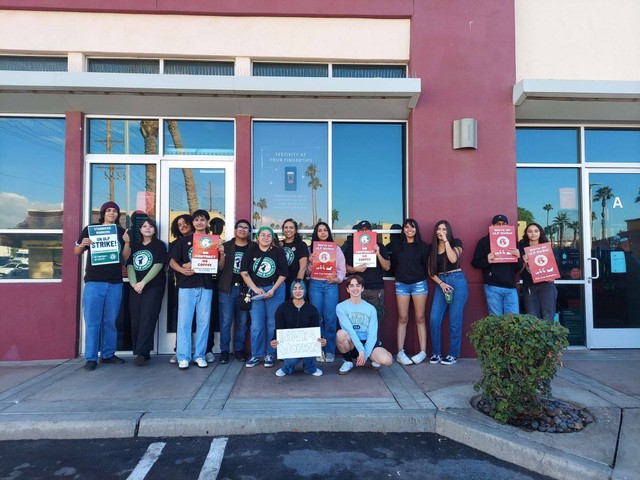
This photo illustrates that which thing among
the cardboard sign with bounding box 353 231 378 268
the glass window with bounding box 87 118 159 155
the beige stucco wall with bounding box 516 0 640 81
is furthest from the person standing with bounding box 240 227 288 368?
the beige stucco wall with bounding box 516 0 640 81

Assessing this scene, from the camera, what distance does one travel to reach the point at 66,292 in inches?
230

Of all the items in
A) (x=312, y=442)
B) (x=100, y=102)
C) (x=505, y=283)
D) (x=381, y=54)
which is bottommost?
(x=312, y=442)

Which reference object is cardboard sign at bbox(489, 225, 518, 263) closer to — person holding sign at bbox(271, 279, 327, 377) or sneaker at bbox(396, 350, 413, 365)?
sneaker at bbox(396, 350, 413, 365)

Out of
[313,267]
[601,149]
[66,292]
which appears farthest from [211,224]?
[601,149]

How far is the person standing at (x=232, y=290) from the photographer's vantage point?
5.52 meters

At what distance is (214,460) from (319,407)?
3.77ft

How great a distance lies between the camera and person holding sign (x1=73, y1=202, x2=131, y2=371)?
5.40 metres

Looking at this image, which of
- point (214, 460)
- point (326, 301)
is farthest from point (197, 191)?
point (214, 460)

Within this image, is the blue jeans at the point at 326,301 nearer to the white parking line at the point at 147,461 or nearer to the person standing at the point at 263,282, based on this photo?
the person standing at the point at 263,282

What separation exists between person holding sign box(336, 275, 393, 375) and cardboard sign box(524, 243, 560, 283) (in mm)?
2432

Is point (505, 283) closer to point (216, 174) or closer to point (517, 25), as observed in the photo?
point (517, 25)

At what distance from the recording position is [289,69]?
6383mm

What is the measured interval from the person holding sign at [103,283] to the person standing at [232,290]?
141 cm

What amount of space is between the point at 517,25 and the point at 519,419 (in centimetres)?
590
